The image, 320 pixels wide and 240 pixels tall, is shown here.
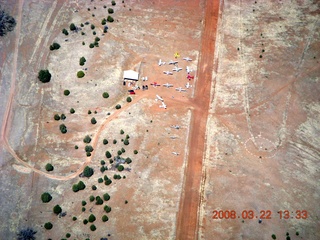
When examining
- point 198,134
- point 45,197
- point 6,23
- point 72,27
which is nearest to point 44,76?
point 72,27

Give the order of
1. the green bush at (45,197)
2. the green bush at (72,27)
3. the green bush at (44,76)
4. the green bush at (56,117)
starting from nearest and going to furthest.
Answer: the green bush at (45,197), the green bush at (56,117), the green bush at (44,76), the green bush at (72,27)

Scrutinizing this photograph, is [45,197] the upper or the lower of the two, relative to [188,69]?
lower

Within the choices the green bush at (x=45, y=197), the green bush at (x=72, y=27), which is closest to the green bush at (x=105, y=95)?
the green bush at (x=72, y=27)

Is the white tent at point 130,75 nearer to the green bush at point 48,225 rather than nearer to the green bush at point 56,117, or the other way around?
the green bush at point 56,117

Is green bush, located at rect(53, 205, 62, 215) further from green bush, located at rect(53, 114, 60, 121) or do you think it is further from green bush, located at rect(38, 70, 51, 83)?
green bush, located at rect(38, 70, 51, 83)

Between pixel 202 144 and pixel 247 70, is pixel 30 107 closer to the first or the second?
pixel 202 144

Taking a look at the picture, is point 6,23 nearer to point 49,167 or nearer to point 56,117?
point 56,117
